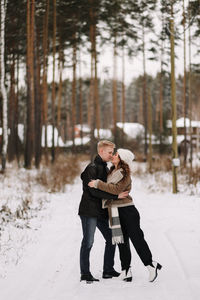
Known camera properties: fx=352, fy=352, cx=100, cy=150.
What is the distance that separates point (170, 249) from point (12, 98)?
21131 mm

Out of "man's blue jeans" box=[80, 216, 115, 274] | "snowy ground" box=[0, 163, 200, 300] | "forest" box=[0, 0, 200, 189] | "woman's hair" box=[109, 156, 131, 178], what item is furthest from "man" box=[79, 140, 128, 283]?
"forest" box=[0, 0, 200, 189]

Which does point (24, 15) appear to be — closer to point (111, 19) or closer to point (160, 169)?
point (111, 19)

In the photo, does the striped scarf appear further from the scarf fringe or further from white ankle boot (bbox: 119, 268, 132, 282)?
white ankle boot (bbox: 119, 268, 132, 282)

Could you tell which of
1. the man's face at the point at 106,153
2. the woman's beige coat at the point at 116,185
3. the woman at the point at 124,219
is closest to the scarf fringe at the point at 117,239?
the woman at the point at 124,219

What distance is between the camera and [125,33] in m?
27.4

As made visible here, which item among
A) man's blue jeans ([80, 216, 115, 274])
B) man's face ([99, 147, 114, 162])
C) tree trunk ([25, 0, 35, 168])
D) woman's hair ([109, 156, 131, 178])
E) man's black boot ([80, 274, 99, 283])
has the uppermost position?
tree trunk ([25, 0, 35, 168])

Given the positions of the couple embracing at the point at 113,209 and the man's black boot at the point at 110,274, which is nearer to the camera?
the couple embracing at the point at 113,209

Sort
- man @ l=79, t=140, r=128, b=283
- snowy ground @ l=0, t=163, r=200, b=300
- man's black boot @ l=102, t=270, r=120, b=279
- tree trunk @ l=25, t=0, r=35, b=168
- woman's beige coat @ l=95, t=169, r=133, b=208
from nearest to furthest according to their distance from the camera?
snowy ground @ l=0, t=163, r=200, b=300 < woman's beige coat @ l=95, t=169, r=133, b=208 < man @ l=79, t=140, r=128, b=283 < man's black boot @ l=102, t=270, r=120, b=279 < tree trunk @ l=25, t=0, r=35, b=168

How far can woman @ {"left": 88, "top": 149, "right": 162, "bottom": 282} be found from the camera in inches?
167

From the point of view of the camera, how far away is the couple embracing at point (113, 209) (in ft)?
13.9

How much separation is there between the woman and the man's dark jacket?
0.09 meters

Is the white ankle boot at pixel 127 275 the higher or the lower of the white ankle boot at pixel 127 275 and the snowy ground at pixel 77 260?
the higher

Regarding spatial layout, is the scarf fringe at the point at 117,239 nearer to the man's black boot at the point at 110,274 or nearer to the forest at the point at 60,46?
the man's black boot at the point at 110,274

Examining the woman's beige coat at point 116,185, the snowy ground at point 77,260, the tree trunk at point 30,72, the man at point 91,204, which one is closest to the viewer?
the snowy ground at point 77,260
